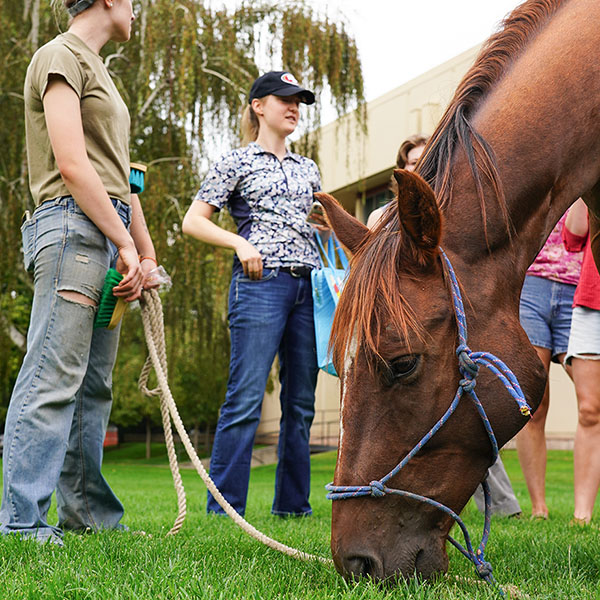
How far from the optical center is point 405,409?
2.28 meters

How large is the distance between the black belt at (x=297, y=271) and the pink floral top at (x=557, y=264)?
1515mm

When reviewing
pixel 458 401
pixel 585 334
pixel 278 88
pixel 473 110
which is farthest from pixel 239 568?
pixel 278 88

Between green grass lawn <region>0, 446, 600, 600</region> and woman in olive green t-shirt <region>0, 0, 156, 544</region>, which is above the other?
woman in olive green t-shirt <region>0, 0, 156, 544</region>

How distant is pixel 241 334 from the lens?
4301mm

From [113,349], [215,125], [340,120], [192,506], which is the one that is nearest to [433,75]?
[340,120]

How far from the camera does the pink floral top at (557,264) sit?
4.91m

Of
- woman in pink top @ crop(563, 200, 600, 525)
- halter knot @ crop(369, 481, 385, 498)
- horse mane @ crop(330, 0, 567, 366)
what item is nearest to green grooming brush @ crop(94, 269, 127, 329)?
horse mane @ crop(330, 0, 567, 366)

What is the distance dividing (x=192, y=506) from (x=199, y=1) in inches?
348

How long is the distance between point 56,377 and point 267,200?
184cm

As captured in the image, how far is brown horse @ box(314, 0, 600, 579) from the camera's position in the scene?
2.25 meters

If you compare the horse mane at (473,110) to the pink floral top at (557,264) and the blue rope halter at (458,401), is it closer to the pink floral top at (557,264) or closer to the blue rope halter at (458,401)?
the blue rope halter at (458,401)

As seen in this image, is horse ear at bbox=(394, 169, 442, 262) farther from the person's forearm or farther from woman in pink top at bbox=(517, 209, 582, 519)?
woman in pink top at bbox=(517, 209, 582, 519)

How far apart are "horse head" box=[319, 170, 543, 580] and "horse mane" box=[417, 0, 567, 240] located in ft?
0.91

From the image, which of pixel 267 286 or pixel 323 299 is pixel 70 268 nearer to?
pixel 267 286
